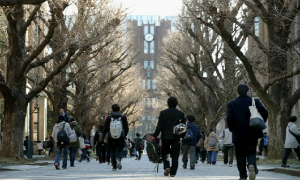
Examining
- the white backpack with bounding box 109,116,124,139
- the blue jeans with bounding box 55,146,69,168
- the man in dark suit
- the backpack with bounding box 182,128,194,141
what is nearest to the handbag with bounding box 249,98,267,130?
the man in dark suit

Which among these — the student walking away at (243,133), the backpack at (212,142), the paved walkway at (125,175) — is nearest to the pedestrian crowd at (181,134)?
the student walking away at (243,133)

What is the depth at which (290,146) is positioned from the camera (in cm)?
1664

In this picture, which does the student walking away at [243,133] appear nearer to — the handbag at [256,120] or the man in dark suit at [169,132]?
the handbag at [256,120]

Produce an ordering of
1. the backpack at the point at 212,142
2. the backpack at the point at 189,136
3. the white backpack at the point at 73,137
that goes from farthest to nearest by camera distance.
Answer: the backpack at the point at 212,142 → the white backpack at the point at 73,137 → the backpack at the point at 189,136

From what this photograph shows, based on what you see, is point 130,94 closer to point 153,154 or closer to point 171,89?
point 171,89

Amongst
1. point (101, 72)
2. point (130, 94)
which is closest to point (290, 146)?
point (101, 72)

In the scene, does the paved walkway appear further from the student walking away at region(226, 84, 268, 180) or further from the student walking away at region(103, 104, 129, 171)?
the student walking away at region(226, 84, 268, 180)

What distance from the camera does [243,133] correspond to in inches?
361

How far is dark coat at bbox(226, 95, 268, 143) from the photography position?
918 centimetres

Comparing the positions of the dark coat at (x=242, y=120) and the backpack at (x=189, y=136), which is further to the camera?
the backpack at (x=189, y=136)

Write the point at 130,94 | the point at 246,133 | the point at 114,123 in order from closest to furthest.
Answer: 1. the point at 246,133
2. the point at 114,123
3. the point at 130,94

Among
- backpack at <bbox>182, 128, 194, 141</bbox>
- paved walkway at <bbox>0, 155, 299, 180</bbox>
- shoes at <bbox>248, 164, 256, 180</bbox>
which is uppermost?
backpack at <bbox>182, 128, 194, 141</bbox>

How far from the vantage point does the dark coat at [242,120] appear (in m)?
9.18

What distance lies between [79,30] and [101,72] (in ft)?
45.0
